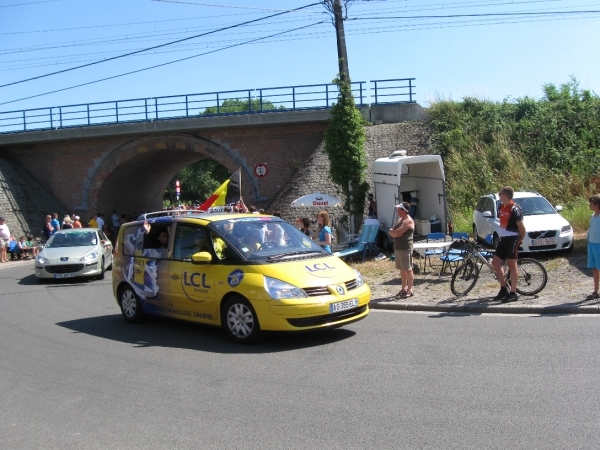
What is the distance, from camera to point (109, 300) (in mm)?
14109

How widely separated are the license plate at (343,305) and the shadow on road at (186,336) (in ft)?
1.68

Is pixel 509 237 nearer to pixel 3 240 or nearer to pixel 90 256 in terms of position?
pixel 90 256

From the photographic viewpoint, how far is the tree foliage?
23.2 metres

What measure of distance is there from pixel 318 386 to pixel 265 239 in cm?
327

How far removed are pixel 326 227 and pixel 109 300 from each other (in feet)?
16.4

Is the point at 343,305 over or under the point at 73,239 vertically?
under

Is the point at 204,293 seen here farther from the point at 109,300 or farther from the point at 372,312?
the point at 109,300

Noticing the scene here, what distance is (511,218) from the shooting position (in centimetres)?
1030

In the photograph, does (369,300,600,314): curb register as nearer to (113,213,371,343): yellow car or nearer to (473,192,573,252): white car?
(113,213,371,343): yellow car

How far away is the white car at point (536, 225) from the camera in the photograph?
47.5ft

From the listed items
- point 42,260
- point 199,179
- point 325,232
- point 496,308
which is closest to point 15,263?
point 42,260

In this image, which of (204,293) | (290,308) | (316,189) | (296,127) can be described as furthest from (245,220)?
(296,127)

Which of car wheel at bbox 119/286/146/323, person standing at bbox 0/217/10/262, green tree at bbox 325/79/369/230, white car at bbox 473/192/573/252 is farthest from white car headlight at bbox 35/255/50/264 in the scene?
white car at bbox 473/192/573/252

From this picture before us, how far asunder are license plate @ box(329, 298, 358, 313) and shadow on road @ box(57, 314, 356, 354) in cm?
51
